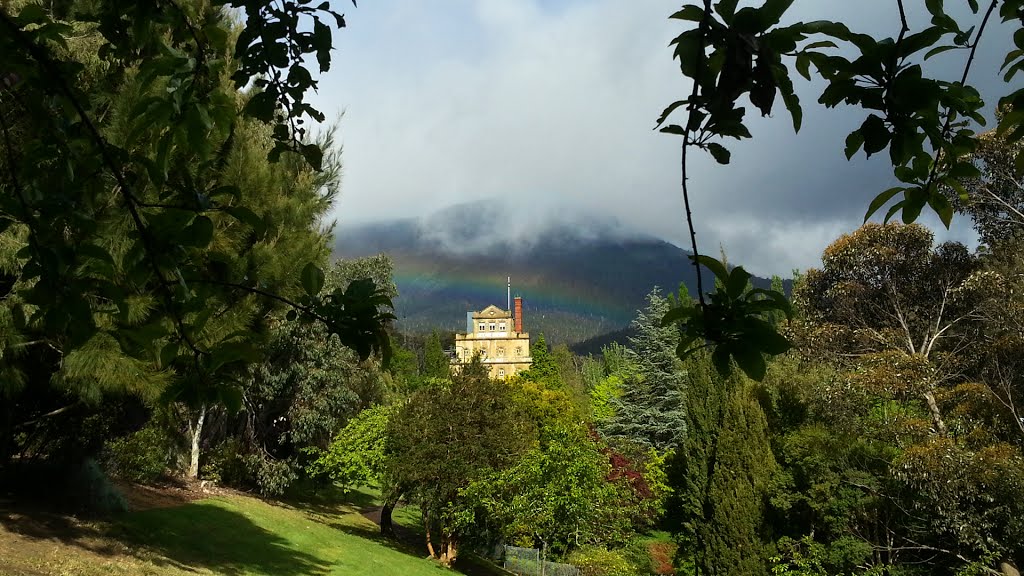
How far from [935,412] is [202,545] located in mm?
11654

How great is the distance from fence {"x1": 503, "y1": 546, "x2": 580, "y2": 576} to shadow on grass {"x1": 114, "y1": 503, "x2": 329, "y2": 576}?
6.07 metres

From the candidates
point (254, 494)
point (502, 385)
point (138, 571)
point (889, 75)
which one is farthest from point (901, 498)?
point (254, 494)

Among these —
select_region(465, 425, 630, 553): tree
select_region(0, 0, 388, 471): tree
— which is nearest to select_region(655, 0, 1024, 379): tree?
select_region(0, 0, 388, 471): tree

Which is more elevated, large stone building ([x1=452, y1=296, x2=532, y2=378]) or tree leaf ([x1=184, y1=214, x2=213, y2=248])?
large stone building ([x1=452, y1=296, x2=532, y2=378])

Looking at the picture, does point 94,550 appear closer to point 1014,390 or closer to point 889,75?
point 889,75

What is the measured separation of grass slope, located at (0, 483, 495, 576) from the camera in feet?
22.6

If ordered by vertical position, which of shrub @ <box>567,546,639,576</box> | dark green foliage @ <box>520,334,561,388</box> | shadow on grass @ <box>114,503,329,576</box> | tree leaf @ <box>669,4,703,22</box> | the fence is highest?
dark green foliage @ <box>520,334,561,388</box>

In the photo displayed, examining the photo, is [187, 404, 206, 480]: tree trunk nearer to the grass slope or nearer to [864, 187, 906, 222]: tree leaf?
the grass slope

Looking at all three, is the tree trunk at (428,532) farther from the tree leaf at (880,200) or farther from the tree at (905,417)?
the tree leaf at (880,200)

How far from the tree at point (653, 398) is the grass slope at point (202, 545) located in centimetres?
1142

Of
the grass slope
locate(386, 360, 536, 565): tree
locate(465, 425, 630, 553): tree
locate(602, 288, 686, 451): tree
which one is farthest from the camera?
locate(602, 288, 686, 451): tree

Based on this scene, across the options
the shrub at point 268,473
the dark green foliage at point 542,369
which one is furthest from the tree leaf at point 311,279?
the dark green foliage at point 542,369

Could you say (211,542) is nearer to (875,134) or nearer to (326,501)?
(326,501)

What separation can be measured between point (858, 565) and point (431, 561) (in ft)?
28.7
